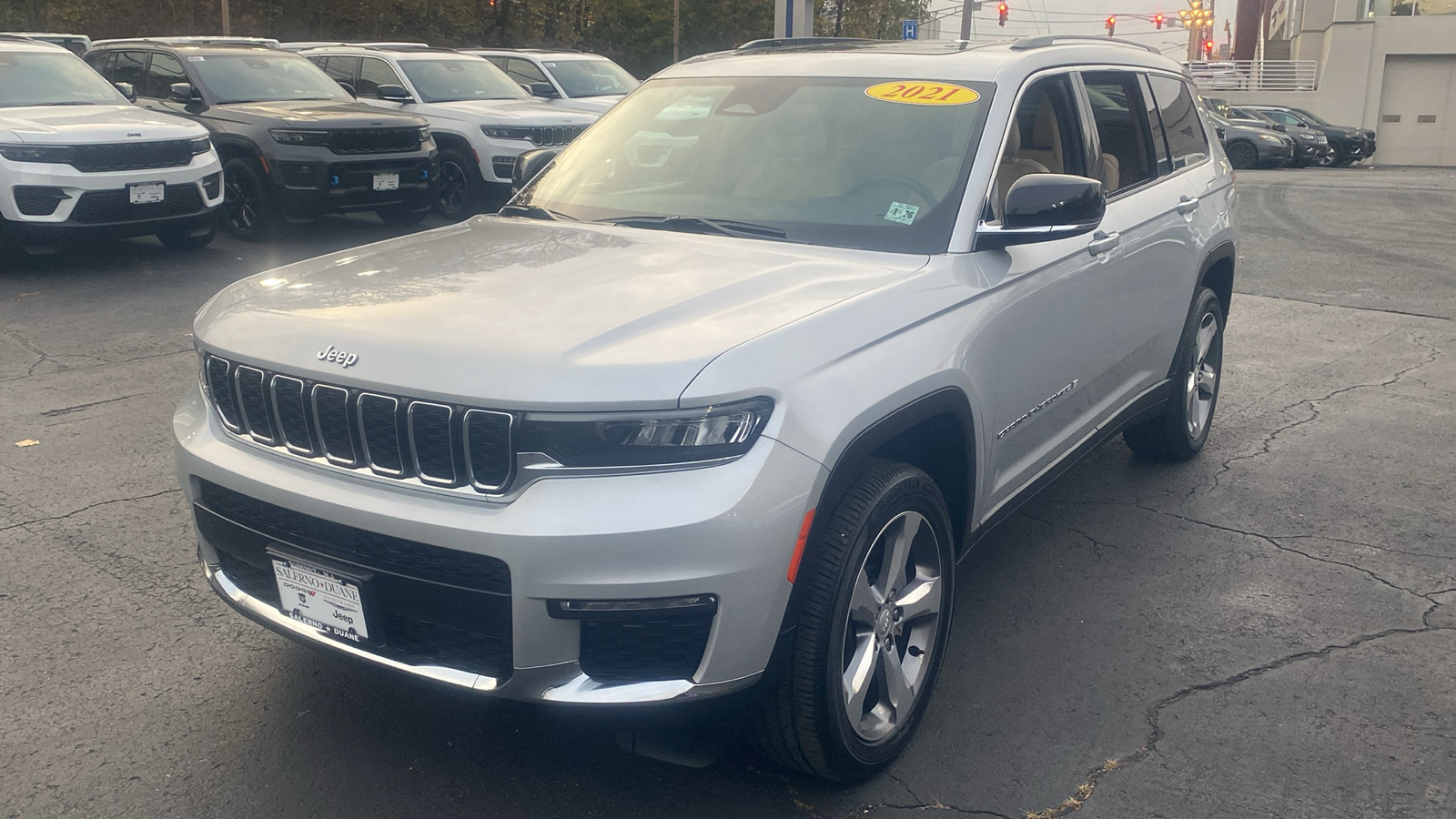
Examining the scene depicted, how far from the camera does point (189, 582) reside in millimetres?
4262

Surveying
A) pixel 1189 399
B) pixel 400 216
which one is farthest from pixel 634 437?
pixel 400 216

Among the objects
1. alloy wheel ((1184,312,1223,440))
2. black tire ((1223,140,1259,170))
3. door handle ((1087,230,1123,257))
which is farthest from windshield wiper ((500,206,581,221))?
black tire ((1223,140,1259,170))

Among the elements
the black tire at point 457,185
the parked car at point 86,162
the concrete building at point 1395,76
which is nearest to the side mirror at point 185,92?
the parked car at point 86,162

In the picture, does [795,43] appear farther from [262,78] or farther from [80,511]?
[262,78]

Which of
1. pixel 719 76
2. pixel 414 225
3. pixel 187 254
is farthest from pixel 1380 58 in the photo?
pixel 719 76

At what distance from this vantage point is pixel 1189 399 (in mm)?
5543

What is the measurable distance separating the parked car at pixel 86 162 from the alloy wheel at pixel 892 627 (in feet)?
28.6

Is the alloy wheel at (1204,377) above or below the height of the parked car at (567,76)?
below

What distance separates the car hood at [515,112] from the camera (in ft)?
43.0

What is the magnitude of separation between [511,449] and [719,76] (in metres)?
2.24

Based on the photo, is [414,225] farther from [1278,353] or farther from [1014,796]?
[1014,796]

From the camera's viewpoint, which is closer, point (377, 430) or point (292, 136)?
point (377, 430)

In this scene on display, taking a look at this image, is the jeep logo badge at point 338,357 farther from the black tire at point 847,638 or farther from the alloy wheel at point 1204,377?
the alloy wheel at point 1204,377

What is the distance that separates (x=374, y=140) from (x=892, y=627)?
388 inches
